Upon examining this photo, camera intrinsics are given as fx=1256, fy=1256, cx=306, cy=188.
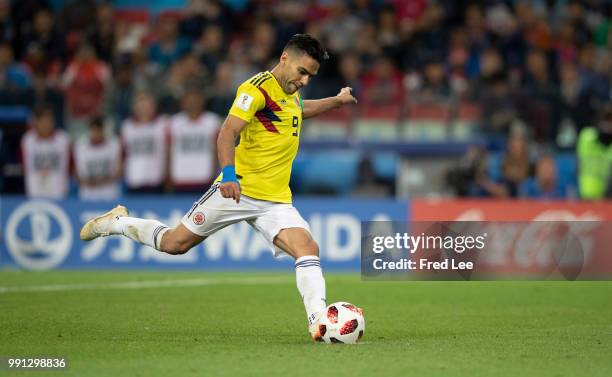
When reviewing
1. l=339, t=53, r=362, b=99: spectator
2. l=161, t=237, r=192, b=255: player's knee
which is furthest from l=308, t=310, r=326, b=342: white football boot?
l=339, t=53, r=362, b=99: spectator

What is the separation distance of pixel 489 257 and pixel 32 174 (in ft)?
28.6

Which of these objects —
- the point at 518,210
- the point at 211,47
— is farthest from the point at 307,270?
the point at 211,47

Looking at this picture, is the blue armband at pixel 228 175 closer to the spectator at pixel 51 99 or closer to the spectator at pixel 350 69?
the spectator at pixel 350 69

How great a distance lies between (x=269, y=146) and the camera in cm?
942

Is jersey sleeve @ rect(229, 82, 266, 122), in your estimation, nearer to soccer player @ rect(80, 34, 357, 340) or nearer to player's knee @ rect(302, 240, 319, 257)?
soccer player @ rect(80, 34, 357, 340)

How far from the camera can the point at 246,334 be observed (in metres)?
9.55

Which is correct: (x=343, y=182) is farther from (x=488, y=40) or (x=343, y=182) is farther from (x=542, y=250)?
(x=542, y=250)

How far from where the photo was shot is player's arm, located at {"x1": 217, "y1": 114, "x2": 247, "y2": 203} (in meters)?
8.83

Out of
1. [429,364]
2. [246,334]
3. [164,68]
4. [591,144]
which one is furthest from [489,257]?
[164,68]

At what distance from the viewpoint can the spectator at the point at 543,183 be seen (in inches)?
717

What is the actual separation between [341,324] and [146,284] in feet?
20.5

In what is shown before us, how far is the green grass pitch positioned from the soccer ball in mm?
109

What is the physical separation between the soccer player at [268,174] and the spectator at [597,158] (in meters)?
9.47

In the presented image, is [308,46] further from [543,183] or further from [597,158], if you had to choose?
[597,158]
